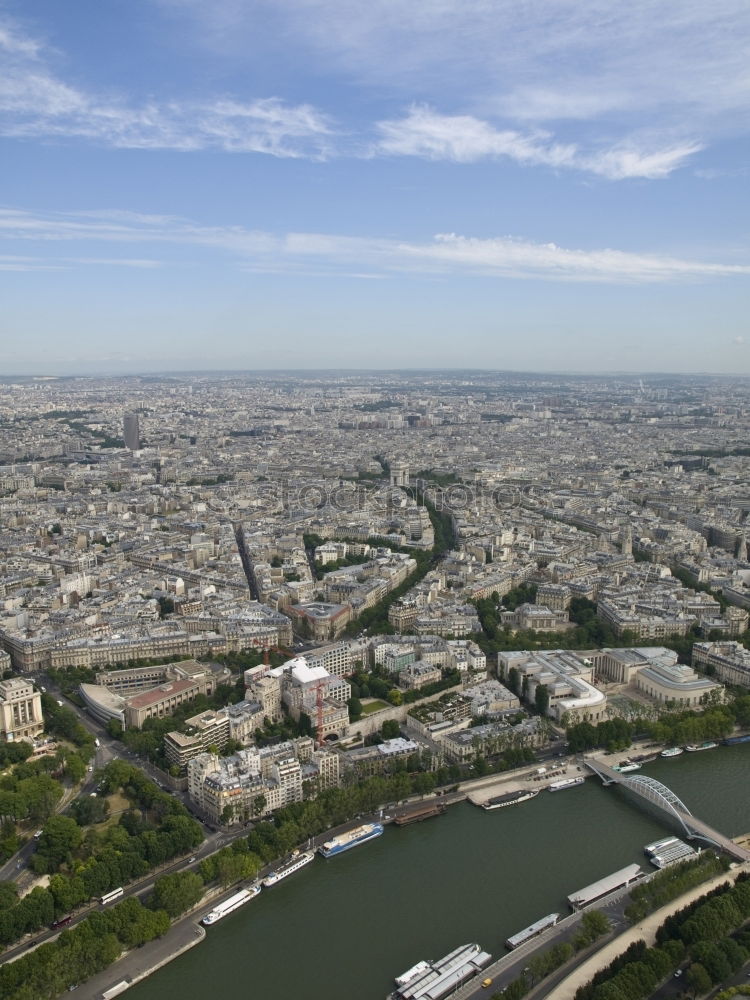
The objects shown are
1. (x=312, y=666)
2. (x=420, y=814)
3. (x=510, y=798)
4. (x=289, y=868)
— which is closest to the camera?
(x=289, y=868)

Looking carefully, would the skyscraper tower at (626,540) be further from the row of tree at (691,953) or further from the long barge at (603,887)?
the row of tree at (691,953)

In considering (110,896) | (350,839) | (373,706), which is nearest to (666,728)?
(373,706)

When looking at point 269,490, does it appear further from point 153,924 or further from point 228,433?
point 153,924

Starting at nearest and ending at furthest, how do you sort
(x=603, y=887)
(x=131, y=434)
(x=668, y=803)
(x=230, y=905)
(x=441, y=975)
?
(x=441, y=975) < (x=230, y=905) < (x=603, y=887) < (x=668, y=803) < (x=131, y=434)

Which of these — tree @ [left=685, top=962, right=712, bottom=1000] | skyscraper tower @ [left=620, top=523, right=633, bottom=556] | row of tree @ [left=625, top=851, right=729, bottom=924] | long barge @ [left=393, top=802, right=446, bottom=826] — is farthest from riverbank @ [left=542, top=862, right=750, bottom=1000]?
skyscraper tower @ [left=620, top=523, right=633, bottom=556]

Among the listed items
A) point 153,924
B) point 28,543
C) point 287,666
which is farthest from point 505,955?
point 28,543

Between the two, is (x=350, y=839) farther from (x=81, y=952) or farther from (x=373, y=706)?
(x=373, y=706)
